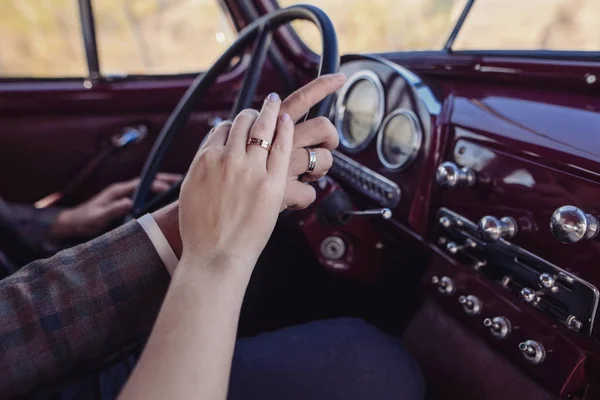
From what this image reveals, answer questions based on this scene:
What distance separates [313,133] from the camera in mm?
711

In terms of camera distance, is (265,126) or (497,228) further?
(497,228)

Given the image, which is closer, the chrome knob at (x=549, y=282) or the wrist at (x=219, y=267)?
the wrist at (x=219, y=267)

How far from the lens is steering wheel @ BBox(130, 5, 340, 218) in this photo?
0.88 m

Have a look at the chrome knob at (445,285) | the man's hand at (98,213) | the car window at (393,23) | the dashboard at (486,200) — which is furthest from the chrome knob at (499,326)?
the man's hand at (98,213)

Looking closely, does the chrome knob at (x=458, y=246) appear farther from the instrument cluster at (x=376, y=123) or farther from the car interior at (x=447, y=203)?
the instrument cluster at (x=376, y=123)

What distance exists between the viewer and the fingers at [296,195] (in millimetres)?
729

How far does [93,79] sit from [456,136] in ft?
3.94

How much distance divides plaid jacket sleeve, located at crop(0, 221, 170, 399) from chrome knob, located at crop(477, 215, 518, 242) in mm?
486

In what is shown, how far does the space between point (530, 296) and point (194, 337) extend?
55 cm

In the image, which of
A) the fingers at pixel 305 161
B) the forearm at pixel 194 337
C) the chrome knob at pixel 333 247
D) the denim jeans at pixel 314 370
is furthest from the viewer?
the chrome knob at pixel 333 247

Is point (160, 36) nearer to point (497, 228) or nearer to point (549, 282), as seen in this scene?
point (497, 228)

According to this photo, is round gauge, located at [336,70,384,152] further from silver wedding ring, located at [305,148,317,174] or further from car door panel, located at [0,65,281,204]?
car door panel, located at [0,65,281,204]

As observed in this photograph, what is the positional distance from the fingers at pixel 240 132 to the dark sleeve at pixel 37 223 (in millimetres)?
962

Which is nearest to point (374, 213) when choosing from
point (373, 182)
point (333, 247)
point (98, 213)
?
point (373, 182)
